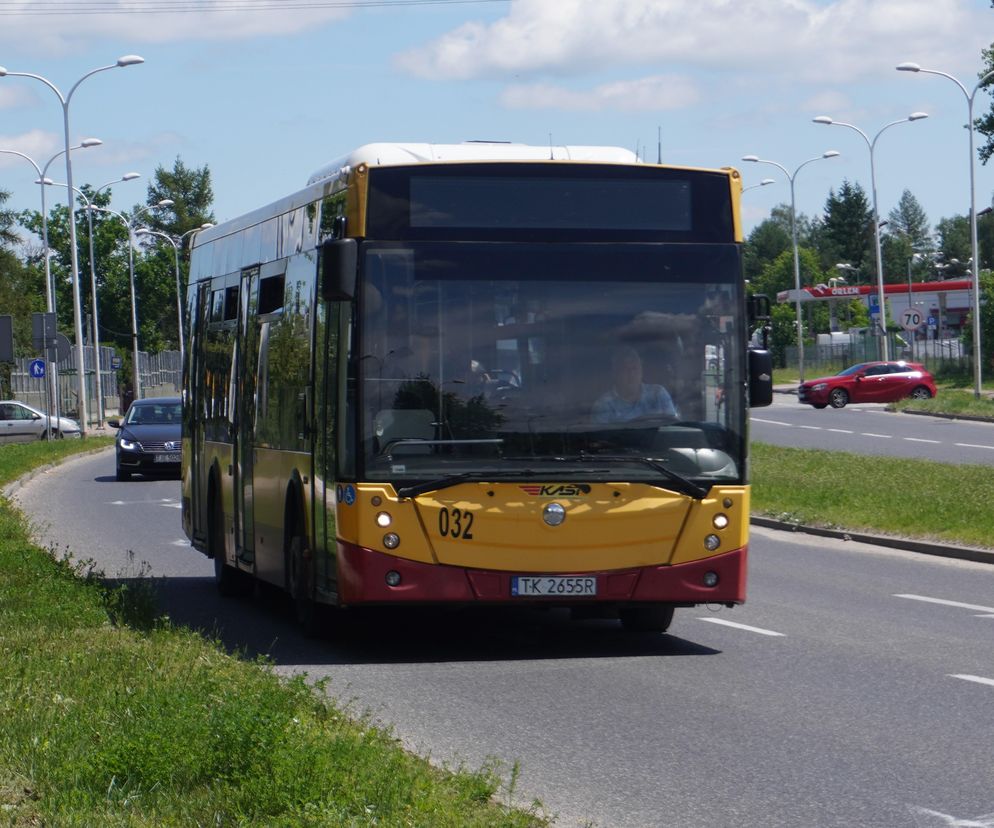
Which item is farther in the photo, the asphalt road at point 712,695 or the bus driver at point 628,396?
the bus driver at point 628,396

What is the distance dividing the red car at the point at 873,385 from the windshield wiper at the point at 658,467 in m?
53.2

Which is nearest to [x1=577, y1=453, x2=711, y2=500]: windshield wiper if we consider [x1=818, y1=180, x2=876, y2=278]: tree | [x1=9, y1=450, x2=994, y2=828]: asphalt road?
[x1=9, y1=450, x2=994, y2=828]: asphalt road

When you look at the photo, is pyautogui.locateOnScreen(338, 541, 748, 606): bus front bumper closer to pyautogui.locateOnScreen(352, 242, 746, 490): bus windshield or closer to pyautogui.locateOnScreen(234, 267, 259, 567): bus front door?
pyautogui.locateOnScreen(352, 242, 746, 490): bus windshield

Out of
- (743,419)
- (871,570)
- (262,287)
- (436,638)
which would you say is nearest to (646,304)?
(743,419)

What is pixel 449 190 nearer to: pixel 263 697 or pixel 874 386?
pixel 263 697

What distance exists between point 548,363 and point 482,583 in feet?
4.59

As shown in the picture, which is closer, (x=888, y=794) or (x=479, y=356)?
(x=888, y=794)

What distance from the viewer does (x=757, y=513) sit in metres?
25.1

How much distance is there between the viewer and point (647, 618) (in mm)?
13203

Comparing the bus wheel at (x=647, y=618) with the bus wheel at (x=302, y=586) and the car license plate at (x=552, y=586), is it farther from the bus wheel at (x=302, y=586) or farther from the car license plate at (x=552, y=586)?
the bus wheel at (x=302, y=586)

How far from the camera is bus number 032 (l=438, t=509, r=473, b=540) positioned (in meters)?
11.5

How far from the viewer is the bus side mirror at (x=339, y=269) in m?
11.3

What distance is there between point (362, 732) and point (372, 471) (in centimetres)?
337

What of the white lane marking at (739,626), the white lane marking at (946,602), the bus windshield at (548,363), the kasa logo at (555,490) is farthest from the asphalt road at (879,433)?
the kasa logo at (555,490)
